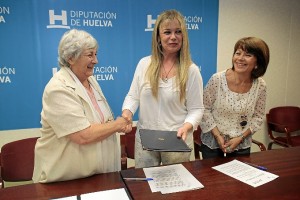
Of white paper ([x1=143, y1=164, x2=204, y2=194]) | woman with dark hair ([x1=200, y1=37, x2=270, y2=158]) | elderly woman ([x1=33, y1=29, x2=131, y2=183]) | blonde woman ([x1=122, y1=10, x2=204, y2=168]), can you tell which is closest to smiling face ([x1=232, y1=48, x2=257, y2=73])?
woman with dark hair ([x1=200, y1=37, x2=270, y2=158])

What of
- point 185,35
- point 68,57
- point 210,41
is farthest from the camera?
point 210,41

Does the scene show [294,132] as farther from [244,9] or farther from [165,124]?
[165,124]

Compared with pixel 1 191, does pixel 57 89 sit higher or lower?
higher

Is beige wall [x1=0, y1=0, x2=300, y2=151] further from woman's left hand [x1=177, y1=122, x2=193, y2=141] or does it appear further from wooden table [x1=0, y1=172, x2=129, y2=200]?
wooden table [x1=0, y1=172, x2=129, y2=200]

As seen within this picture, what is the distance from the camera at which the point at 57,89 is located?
4.86 feet

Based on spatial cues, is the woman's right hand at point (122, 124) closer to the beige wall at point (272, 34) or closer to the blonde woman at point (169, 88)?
the blonde woman at point (169, 88)

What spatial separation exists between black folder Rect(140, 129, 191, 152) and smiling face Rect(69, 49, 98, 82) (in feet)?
1.80

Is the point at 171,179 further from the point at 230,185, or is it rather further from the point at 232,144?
the point at 232,144

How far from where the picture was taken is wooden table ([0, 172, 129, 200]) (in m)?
1.44

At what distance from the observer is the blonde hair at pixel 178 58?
6.15ft

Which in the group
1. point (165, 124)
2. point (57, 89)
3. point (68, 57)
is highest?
point (68, 57)

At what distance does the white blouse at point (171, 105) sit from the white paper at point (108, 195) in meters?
0.65

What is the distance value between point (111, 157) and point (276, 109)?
3097mm

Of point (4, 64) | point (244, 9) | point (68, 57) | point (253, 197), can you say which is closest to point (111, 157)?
point (68, 57)
